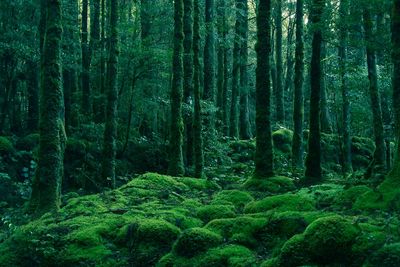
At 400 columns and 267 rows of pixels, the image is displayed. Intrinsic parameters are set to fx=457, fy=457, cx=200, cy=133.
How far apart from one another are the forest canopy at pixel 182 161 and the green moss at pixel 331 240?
1 cm

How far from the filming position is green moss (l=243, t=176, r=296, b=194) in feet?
40.9

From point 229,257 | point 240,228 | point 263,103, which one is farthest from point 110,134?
point 229,257

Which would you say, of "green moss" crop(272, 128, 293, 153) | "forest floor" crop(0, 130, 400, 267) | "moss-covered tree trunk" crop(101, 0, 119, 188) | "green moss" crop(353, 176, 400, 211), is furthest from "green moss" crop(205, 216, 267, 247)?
"green moss" crop(272, 128, 293, 153)

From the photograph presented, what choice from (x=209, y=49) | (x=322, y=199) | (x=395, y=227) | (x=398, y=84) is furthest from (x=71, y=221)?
(x=209, y=49)

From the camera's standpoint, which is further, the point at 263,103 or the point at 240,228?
the point at 263,103

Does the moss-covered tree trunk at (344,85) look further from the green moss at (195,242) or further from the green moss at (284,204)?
the green moss at (195,242)

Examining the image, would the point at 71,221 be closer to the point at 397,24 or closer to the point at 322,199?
the point at 322,199

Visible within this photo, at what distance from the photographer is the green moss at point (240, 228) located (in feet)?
25.4

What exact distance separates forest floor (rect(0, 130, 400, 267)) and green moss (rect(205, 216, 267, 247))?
0.06 feet

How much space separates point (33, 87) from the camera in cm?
2291

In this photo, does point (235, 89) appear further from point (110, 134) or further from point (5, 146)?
point (5, 146)

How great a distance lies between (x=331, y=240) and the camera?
252 inches

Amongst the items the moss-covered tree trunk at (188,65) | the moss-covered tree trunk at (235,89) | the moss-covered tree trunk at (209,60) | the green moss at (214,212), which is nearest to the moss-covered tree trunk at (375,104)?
the green moss at (214,212)

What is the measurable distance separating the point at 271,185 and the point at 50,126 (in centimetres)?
603
